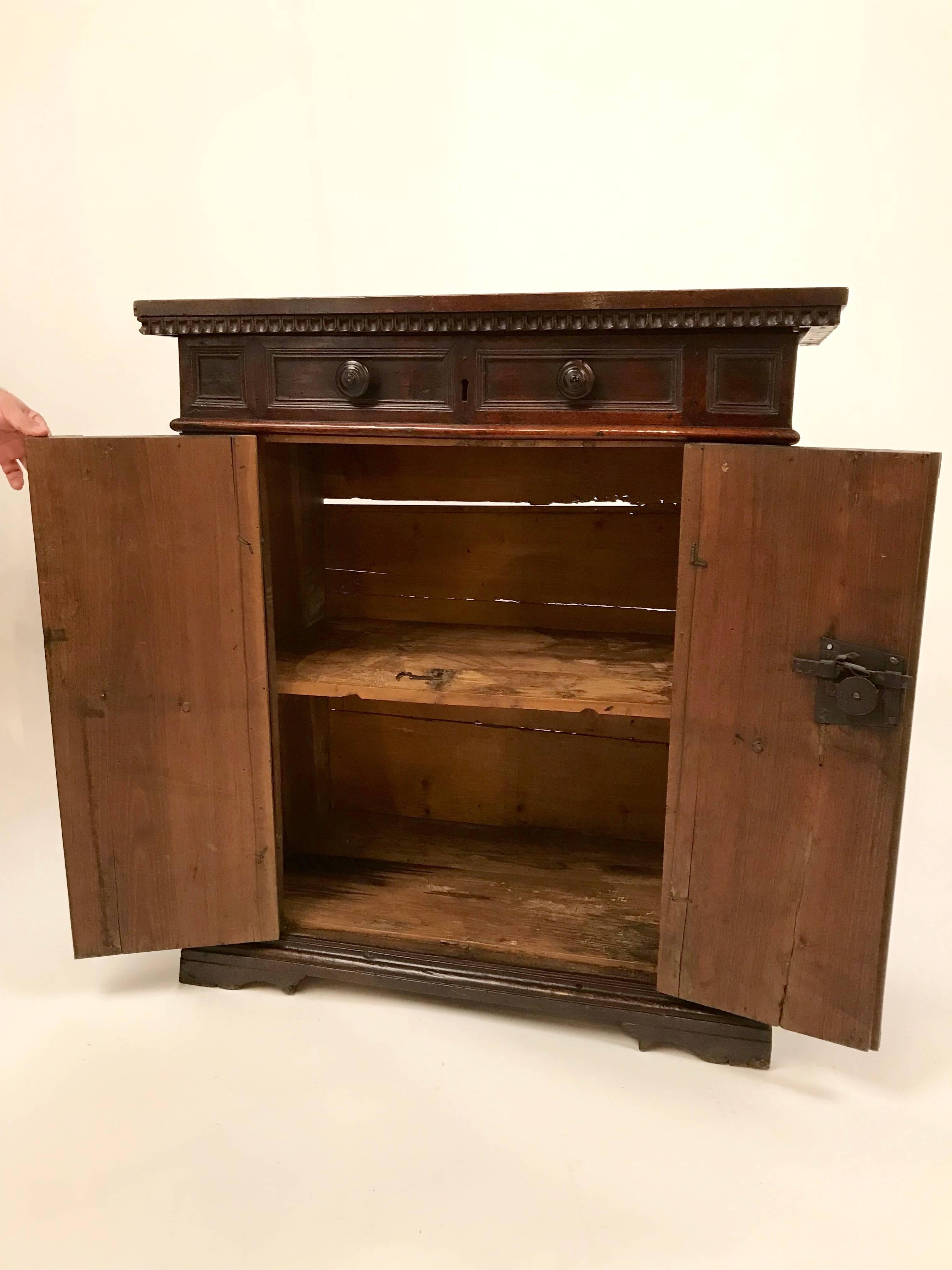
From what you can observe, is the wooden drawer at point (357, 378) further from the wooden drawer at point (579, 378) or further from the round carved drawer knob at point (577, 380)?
the round carved drawer knob at point (577, 380)

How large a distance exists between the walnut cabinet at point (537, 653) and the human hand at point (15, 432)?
181mm

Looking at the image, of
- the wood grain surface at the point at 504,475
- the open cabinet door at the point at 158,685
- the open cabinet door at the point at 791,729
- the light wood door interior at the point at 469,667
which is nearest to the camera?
the open cabinet door at the point at 791,729

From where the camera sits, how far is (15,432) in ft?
6.86

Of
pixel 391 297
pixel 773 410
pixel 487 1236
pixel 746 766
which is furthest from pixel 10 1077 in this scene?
pixel 773 410

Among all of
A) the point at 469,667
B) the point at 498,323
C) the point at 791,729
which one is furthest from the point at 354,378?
the point at 791,729

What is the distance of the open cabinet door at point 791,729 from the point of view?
1.56 metres

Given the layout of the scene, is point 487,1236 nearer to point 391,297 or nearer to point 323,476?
point 391,297

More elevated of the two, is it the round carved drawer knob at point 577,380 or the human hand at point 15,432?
the round carved drawer knob at point 577,380

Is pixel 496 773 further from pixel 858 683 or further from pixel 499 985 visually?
pixel 858 683

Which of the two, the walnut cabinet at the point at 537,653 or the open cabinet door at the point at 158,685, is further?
the open cabinet door at the point at 158,685

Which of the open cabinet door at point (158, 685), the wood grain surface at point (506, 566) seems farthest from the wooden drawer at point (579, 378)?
the wood grain surface at point (506, 566)

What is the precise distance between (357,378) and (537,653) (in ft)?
2.39

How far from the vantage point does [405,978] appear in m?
1.99

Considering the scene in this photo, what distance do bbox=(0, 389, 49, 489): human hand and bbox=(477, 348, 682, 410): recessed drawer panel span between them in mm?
825
